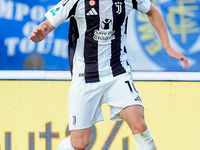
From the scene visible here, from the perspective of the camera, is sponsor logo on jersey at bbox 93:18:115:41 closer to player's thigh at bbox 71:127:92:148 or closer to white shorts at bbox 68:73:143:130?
white shorts at bbox 68:73:143:130

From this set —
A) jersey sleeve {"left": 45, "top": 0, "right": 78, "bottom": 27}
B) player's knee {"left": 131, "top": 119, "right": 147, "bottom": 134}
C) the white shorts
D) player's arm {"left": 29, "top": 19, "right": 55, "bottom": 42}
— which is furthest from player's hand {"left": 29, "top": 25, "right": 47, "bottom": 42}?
player's knee {"left": 131, "top": 119, "right": 147, "bottom": 134}

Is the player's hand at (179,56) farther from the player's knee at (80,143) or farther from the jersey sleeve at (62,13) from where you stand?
the player's knee at (80,143)

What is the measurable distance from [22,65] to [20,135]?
0.72 metres

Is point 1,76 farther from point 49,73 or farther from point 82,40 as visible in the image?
point 82,40

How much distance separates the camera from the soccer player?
340 centimetres

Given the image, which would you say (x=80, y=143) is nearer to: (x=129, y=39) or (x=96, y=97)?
(x=96, y=97)

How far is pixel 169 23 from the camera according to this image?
14.2ft

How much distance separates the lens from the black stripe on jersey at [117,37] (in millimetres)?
3445

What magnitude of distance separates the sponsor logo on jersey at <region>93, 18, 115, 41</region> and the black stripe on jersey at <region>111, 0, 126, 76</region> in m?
0.03

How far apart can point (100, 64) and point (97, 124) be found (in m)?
1.06

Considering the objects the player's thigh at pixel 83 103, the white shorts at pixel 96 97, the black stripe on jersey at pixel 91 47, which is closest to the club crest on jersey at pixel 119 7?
the black stripe on jersey at pixel 91 47

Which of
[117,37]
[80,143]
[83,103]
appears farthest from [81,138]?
[117,37]

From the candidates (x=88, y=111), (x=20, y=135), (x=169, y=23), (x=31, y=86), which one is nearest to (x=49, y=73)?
(x=31, y=86)

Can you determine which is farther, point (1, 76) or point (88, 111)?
point (1, 76)
